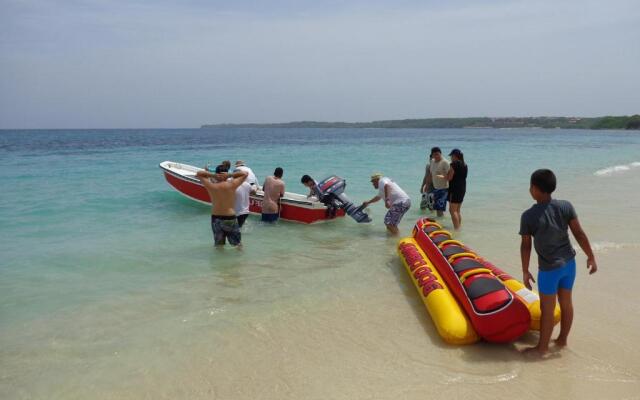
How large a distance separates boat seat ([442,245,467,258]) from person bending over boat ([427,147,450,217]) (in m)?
3.89

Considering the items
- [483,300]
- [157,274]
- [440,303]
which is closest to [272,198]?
[157,274]

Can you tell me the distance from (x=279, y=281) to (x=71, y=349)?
2359 mm

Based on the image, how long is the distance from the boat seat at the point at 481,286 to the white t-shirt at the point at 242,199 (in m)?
4.58

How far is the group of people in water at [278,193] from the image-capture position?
22.9 ft

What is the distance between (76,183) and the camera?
632 inches

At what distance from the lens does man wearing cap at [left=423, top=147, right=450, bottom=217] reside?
28.9 feet

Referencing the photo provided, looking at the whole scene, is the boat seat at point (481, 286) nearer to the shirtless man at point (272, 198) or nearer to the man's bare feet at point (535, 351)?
the man's bare feet at point (535, 351)

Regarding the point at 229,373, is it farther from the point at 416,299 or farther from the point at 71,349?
the point at 416,299

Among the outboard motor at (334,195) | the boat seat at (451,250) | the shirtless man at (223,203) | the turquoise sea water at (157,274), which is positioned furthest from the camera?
the outboard motor at (334,195)

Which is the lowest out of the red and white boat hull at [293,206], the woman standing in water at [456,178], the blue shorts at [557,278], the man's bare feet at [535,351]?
the man's bare feet at [535,351]

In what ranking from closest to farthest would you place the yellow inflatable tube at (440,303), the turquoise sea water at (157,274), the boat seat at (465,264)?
the yellow inflatable tube at (440,303) < the turquoise sea water at (157,274) < the boat seat at (465,264)

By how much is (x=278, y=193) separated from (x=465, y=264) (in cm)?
514

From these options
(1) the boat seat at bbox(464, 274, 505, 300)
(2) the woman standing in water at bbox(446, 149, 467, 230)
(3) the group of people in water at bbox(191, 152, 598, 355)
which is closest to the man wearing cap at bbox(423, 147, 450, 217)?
(3) the group of people in water at bbox(191, 152, 598, 355)

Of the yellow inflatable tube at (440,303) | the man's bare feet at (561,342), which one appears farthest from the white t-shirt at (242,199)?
the man's bare feet at (561,342)
